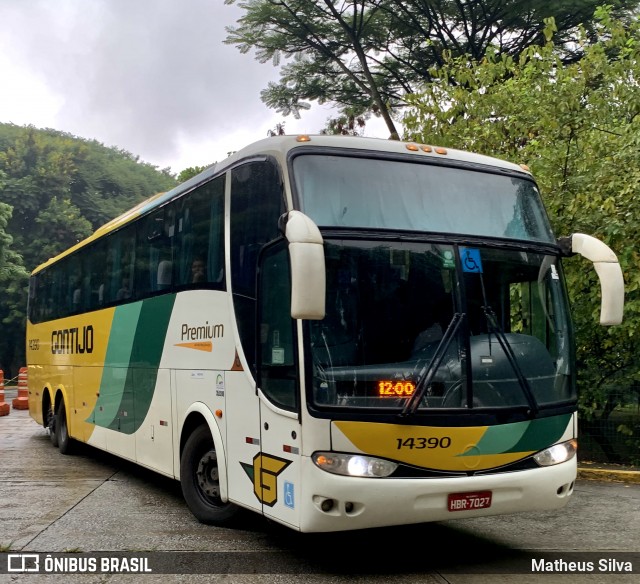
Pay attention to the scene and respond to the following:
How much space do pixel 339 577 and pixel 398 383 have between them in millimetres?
1467

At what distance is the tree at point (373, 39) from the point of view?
73.4ft

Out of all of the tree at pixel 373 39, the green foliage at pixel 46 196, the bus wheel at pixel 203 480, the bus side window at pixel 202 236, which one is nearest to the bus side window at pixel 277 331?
the bus side window at pixel 202 236

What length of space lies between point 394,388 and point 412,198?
5.04ft

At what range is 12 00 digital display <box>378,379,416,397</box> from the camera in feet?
17.8

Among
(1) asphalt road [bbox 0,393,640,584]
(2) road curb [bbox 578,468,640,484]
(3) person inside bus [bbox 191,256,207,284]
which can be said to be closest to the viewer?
(1) asphalt road [bbox 0,393,640,584]

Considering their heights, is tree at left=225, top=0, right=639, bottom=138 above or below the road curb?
above

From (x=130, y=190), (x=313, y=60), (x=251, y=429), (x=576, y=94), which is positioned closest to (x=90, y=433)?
(x=251, y=429)

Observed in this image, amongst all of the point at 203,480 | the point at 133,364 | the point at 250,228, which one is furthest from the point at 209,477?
the point at 133,364

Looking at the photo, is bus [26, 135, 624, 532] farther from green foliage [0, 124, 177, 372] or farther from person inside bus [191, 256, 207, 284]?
green foliage [0, 124, 177, 372]

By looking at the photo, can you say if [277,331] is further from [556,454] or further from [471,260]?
[556,454]

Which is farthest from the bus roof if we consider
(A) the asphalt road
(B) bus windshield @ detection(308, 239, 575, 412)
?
(A) the asphalt road

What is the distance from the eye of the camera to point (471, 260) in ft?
19.3

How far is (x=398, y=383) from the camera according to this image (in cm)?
545

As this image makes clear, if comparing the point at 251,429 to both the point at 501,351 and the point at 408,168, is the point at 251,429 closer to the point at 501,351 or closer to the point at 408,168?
the point at 501,351
